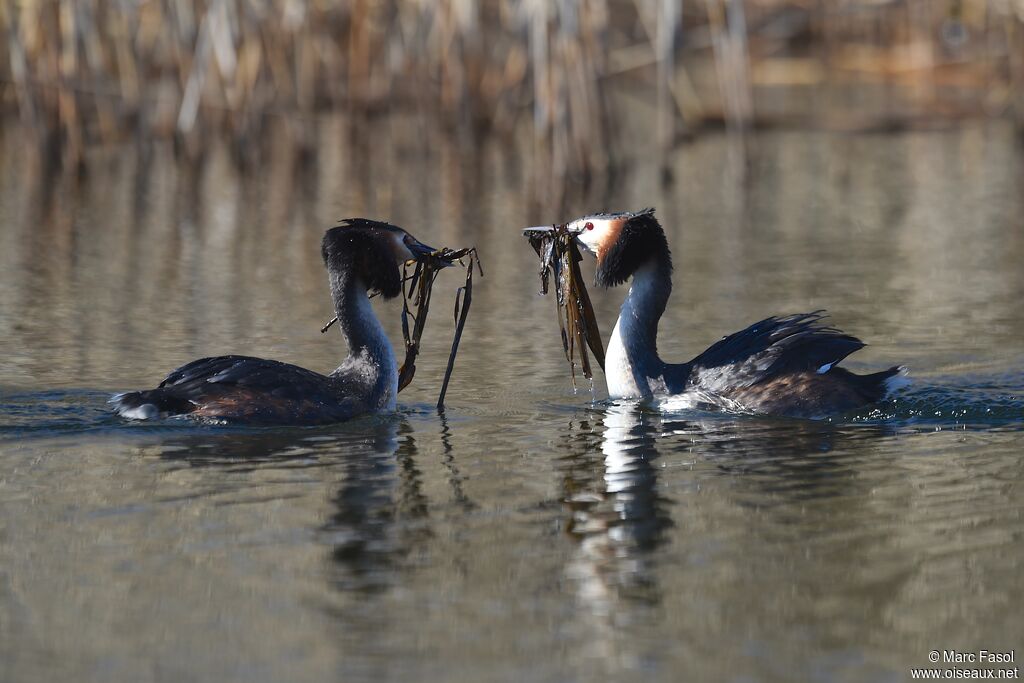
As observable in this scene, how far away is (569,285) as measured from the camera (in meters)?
8.77

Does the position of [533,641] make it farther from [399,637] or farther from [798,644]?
[798,644]

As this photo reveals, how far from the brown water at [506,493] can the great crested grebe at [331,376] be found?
12 cm

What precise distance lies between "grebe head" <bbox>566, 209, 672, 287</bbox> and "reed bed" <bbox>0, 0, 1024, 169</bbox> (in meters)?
6.77

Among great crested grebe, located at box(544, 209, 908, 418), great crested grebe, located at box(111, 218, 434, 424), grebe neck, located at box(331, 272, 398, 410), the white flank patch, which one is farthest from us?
grebe neck, located at box(331, 272, 398, 410)

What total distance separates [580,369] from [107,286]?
171 inches

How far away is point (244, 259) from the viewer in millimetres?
13633

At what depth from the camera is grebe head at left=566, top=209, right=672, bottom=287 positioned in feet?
29.8

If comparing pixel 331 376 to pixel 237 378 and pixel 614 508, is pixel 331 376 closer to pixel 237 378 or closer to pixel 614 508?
pixel 237 378

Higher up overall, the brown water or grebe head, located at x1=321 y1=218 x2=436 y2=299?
grebe head, located at x1=321 y1=218 x2=436 y2=299

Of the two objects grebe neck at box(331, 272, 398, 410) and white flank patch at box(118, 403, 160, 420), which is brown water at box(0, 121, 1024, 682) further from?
grebe neck at box(331, 272, 398, 410)

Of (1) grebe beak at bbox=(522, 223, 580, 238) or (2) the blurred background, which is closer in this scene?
(1) grebe beak at bbox=(522, 223, 580, 238)

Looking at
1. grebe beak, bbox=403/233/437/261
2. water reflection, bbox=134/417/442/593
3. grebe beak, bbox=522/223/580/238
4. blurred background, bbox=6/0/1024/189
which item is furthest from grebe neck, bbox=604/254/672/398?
blurred background, bbox=6/0/1024/189

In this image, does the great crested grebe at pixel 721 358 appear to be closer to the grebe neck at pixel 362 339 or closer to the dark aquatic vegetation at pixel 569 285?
the dark aquatic vegetation at pixel 569 285

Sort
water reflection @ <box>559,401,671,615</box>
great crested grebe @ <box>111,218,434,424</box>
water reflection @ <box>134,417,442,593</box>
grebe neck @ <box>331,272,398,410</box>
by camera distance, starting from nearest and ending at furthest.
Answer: water reflection @ <box>559,401,671,615</box> → water reflection @ <box>134,417,442,593</box> → great crested grebe @ <box>111,218,434,424</box> → grebe neck @ <box>331,272,398,410</box>
